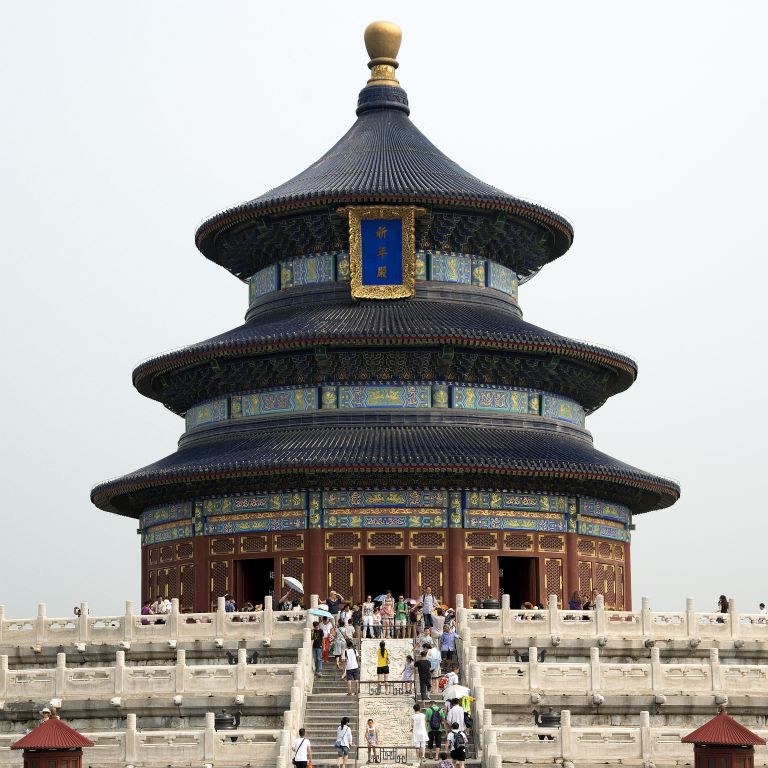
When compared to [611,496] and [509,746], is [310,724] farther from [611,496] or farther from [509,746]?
[611,496]

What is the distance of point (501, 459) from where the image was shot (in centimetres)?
5616

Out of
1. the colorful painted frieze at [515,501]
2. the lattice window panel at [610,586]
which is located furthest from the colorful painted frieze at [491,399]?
the lattice window panel at [610,586]

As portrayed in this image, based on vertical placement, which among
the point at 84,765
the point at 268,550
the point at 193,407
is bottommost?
the point at 84,765

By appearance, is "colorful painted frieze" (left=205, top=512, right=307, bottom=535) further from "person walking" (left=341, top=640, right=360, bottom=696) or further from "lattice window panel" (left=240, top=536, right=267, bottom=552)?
"person walking" (left=341, top=640, right=360, bottom=696)

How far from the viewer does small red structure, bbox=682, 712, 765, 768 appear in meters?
33.2

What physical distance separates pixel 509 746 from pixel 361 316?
26.6 meters

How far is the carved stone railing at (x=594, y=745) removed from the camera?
35.6 m

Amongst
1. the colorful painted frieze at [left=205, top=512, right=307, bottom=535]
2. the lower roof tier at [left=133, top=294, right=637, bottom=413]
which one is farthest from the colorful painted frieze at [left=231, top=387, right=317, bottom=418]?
the colorful painted frieze at [left=205, top=512, right=307, bottom=535]

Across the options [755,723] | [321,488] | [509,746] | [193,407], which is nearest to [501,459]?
[321,488]

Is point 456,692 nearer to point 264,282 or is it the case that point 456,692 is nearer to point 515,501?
point 515,501

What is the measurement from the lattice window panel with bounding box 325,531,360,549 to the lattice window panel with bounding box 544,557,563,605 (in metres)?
6.15

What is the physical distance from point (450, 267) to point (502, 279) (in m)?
2.68

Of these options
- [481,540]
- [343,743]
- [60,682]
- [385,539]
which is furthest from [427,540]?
[343,743]

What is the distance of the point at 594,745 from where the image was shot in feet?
118
